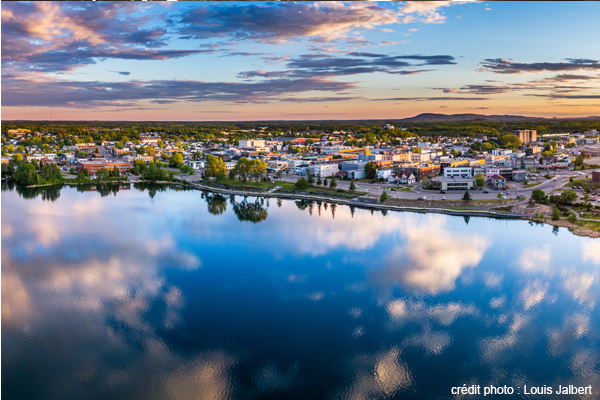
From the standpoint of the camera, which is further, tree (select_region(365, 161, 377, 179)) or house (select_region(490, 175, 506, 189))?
tree (select_region(365, 161, 377, 179))

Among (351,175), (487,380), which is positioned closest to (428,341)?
(487,380)

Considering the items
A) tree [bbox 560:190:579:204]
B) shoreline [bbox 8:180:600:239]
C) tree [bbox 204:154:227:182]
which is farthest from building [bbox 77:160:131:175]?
tree [bbox 560:190:579:204]

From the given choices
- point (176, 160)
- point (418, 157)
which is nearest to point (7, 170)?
point (176, 160)

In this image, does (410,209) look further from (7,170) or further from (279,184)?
(7,170)

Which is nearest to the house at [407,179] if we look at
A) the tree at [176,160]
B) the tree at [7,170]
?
the tree at [176,160]

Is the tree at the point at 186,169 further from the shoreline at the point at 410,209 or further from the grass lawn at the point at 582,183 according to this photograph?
the grass lawn at the point at 582,183

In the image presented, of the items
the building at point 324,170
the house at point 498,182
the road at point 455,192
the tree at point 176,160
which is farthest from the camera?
the tree at point 176,160

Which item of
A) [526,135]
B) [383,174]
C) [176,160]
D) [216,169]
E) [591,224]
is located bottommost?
[591,224]

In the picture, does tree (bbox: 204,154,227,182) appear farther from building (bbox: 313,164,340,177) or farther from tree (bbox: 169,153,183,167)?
tree (bbox: 169,153,183,167)
